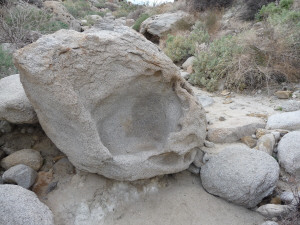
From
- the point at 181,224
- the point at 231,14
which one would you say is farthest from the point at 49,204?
the point at 231,14

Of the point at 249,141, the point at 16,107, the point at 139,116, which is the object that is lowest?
the point at 249,141

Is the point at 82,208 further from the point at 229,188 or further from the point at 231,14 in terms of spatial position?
the point at 231,14

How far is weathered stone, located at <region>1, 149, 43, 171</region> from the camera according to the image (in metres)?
2.28

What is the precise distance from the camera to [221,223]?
81.6 inches

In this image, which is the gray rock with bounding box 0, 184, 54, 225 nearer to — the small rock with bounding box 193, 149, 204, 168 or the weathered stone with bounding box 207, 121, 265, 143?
the small rock with bounding box 193, 149, 204, 168

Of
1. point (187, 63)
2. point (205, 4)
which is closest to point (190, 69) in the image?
point (187, 63)

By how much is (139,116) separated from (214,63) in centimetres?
238

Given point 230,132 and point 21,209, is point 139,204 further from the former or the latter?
point 230,132

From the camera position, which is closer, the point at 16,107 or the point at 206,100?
the point at 16,107

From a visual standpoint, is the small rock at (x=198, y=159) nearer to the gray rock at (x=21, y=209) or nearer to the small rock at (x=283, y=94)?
the gray rock at (x=21, y=209)

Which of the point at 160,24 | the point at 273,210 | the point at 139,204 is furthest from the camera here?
the point at 160,24

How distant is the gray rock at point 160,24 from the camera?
6.95 meters

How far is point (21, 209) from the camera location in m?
1.75

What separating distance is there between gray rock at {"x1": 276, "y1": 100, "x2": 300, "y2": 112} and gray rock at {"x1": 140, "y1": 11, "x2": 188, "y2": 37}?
4376 millimetres
